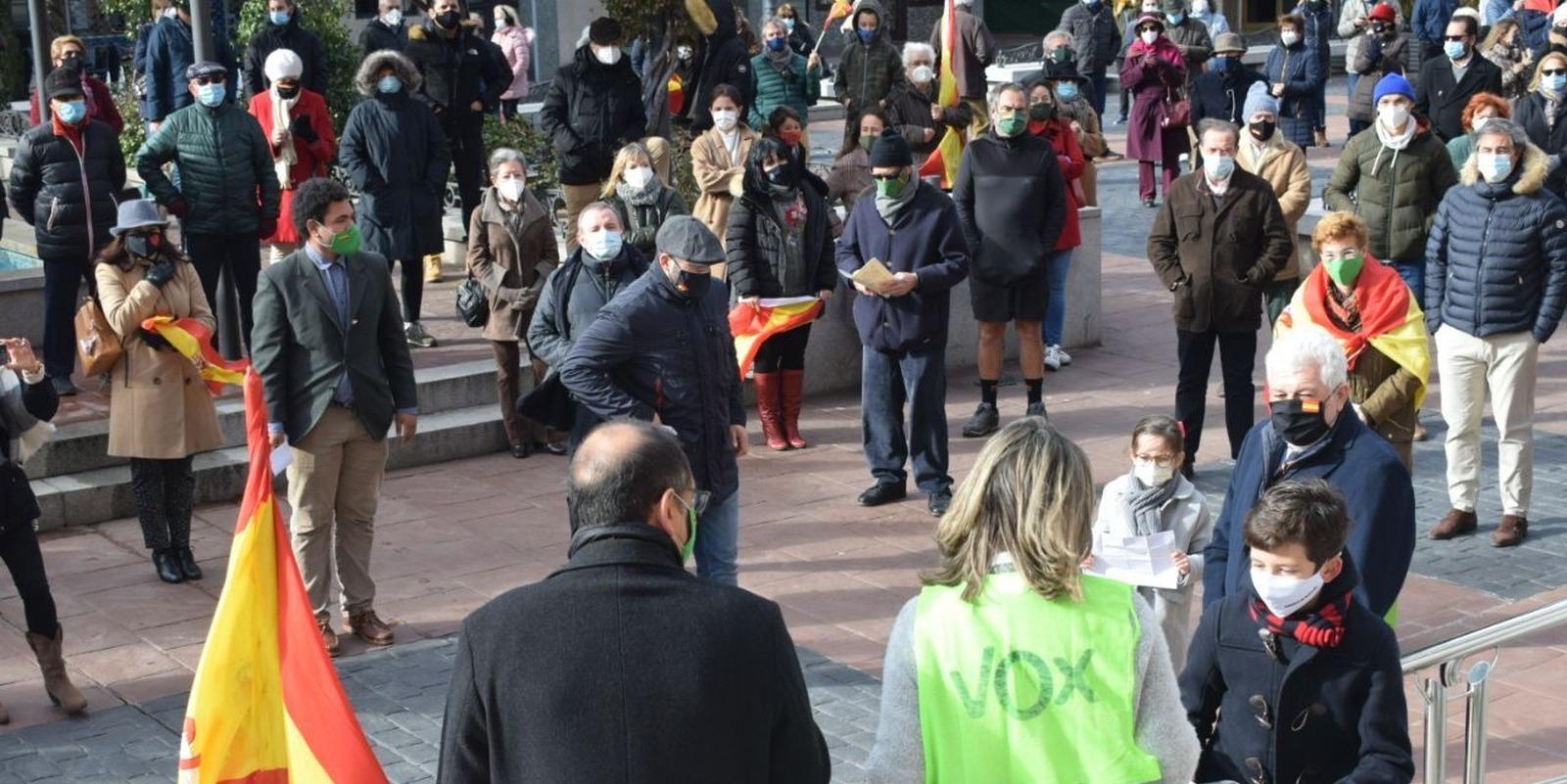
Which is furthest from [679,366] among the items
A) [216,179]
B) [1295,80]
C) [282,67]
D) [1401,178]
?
[1295,80]

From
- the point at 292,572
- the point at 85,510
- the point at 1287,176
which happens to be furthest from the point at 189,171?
the point at 1287,176

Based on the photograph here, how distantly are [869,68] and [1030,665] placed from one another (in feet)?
41.9

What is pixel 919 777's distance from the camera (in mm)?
3916

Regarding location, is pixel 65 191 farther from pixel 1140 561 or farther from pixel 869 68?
pixel 869 68

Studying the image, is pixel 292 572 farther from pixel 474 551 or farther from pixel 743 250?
pixel 743 250

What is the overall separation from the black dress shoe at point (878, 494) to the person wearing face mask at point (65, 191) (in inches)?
169

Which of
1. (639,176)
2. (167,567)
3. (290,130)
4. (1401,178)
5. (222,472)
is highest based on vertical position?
(290,130)

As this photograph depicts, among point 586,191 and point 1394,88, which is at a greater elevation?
point 1394,88

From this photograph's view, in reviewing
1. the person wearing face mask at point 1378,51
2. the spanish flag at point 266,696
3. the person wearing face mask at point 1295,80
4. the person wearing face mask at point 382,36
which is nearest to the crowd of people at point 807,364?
the person wearing face mask at point 382,36

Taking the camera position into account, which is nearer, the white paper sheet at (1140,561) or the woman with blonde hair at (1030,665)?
the woman with blonde hair at (1030,665)

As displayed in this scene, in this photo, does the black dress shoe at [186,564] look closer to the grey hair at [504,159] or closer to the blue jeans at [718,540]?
the blue jeans at [718,540]

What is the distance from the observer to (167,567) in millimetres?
8898

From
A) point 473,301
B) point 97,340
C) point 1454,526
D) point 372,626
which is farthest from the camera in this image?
point 473,301

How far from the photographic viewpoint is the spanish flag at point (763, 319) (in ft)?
34.9
